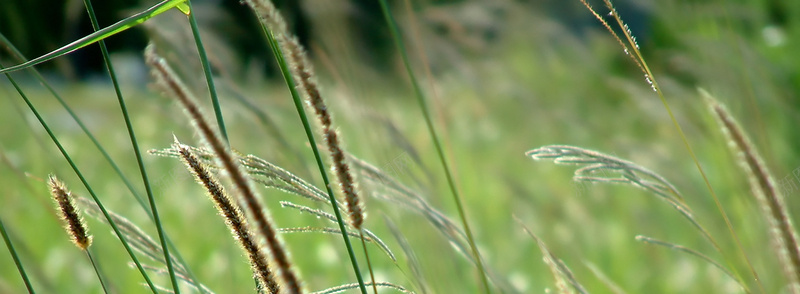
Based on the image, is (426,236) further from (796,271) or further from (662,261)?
(662,261)

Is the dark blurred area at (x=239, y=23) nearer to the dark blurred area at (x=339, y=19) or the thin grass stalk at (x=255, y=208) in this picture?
the dark blurred area at (x=339, y=19)

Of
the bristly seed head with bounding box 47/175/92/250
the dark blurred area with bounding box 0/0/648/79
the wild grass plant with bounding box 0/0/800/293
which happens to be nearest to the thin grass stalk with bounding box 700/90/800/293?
the wild grass plant with bounding box 0/0/800/293

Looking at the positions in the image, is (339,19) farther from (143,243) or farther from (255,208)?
(255,208)

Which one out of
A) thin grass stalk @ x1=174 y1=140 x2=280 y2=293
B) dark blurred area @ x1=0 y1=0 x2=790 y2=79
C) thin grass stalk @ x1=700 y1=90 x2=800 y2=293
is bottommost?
thin grass stalk @ x1=700 y1=90 x2=800 y2=293

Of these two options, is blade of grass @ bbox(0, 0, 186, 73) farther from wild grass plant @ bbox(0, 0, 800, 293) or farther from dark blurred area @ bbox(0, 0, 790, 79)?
dark blurred area @ bbox(0, 0, 790, 79)

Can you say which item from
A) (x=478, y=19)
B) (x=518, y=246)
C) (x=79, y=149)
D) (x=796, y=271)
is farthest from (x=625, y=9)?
(x=796, y=271)

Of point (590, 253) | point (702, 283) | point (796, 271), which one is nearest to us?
point (796, 271)

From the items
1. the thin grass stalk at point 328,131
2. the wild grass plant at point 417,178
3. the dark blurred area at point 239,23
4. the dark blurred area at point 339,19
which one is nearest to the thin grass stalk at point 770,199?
the wild grass plant at point 417,178
